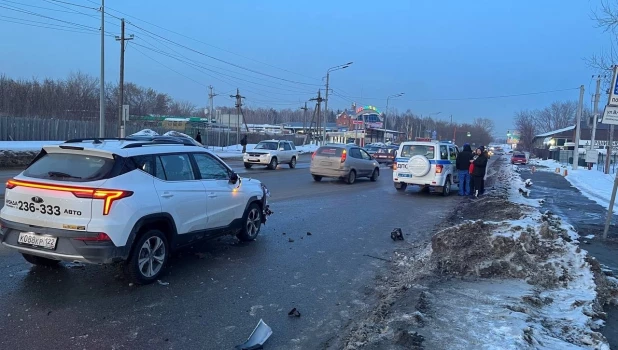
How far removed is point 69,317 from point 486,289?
Result: 4.59 meters

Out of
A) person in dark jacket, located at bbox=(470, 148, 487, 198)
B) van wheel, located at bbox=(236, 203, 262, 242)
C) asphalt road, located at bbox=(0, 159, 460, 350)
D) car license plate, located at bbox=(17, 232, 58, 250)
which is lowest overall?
asphalt road, located at bbox=(0, 159, 460, 350)

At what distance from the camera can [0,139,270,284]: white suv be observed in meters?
4.98

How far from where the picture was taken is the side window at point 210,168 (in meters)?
6.69

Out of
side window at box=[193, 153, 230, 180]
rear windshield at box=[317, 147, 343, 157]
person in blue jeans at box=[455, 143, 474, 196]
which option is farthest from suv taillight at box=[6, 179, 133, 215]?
rear windshield at box=[317, 147, 343, 157]

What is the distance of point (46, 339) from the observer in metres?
4.01

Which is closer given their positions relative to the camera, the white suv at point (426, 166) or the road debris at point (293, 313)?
the road debris at point (293, 313)

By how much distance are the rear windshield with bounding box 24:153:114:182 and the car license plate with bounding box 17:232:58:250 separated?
2.10 feet

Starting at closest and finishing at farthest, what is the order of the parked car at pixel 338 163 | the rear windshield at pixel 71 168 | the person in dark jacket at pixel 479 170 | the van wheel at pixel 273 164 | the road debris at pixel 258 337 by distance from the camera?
1. the road debris at pixel 258 337
2. the rear windshield at pixel 71 168
3. the person in dark jacket at pixel 479 170
4. the parked car at pixel 338 163
5. the van wheel at pixel 273 164

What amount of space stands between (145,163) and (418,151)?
1260 cm

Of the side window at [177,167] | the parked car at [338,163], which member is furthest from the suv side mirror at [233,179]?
the parked car at [338,163]

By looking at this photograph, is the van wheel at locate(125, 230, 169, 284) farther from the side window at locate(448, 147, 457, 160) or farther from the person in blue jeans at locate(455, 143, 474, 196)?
the side window at locate(448, 147, 457, 160)

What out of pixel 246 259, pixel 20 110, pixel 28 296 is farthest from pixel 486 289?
pixel 20 110

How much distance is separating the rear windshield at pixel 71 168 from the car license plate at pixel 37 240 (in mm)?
640

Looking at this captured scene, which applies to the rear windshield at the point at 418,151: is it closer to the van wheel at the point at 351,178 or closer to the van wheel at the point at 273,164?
the van wheel at the point at 351,178
